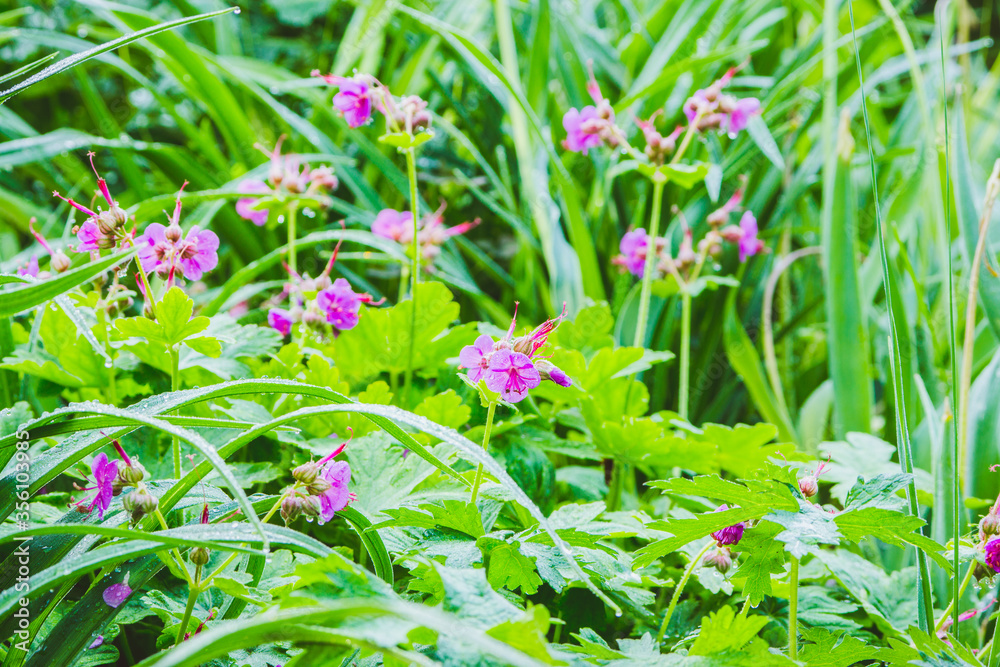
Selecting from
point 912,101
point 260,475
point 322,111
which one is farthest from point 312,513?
point 912,101

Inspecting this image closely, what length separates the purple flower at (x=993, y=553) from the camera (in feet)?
1.96

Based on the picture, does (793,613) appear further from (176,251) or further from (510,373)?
(176,251)

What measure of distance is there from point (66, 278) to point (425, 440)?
399 mm

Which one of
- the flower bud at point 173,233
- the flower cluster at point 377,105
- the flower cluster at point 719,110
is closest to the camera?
the flower bud at point 173,233

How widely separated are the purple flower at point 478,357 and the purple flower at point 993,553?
448mm

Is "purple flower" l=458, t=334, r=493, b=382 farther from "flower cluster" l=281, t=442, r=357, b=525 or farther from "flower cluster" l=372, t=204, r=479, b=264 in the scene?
"flower cluster" l=372, t=204, r=479, b=264

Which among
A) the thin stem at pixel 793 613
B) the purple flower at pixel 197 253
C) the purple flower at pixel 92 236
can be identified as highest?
the purple flower at pixel 92 236

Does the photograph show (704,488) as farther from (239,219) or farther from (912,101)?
(912,101)

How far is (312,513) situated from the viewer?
0.56m

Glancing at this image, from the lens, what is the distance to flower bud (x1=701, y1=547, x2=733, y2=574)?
66 centimetres

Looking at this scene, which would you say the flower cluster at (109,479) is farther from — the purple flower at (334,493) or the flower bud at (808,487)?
the flower bud at (808,487)

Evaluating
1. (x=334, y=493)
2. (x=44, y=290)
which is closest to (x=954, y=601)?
(x=334, y=493)

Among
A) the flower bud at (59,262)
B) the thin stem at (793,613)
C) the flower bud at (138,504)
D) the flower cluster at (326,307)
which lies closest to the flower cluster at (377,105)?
the flower cluster at (326,307)

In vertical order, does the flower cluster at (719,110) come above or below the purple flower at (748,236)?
above
